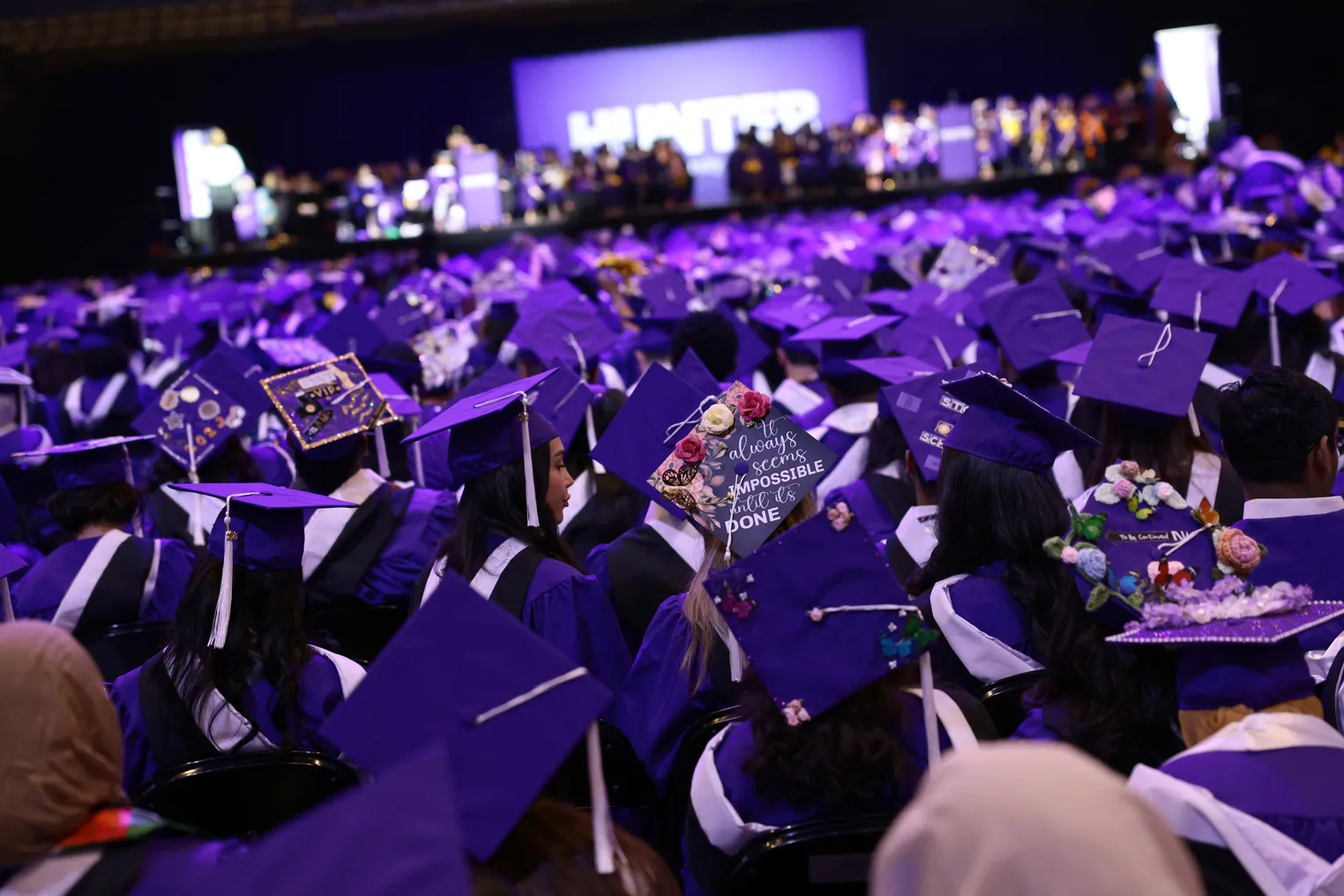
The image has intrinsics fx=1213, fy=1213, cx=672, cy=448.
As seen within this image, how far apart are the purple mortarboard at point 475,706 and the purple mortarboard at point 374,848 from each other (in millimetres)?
312

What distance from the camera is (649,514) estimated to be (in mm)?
3307

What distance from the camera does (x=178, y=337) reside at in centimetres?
900

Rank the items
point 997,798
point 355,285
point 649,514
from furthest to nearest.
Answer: point 355,285 < point 649,514 < point 997,798

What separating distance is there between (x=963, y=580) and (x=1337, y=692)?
2.32 ft

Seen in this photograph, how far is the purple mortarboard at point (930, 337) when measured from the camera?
5465 millimetres

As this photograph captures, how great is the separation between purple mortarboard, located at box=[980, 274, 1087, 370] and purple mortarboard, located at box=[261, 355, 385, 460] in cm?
234

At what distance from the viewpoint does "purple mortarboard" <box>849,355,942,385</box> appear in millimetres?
3924

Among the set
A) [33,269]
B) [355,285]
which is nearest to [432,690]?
[355,285]

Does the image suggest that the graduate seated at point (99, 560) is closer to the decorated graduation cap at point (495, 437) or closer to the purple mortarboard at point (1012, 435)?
the decorated graduation cap at point (495, 437)

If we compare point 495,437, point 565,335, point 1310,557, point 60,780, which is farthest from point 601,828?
point 565,335

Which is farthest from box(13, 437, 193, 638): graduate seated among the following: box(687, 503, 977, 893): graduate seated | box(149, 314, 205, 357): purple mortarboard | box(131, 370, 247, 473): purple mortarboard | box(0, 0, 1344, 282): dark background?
box(0, 0, 1344, 282): dark background

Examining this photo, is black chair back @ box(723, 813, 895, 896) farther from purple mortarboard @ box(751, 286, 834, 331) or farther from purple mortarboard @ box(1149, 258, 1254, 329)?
purple mortarboard @ box(751, 286, 834, 331)

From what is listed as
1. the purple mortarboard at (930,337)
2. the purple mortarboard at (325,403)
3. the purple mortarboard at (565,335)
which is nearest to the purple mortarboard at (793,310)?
the purple mortarboard at (930,337)

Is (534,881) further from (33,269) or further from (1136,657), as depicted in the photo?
(33,269)
